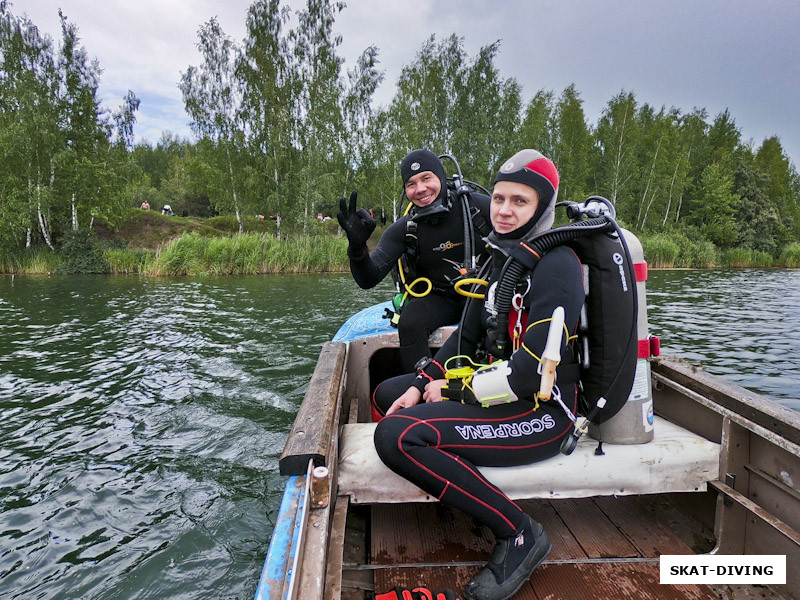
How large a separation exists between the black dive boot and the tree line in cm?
2213

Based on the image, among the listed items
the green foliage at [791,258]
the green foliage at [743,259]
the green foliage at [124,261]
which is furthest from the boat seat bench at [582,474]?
the green foliage at [791,258]

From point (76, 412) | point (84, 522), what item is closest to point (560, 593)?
point (84, 522)

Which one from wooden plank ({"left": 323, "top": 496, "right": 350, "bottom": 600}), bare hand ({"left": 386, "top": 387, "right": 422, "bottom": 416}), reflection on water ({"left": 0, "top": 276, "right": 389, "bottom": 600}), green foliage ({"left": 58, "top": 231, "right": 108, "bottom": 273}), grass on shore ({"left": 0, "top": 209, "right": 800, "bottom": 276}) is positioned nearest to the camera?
wooden plank ({"left": 323, "top": 496, "right": 350, "bottom": 600})

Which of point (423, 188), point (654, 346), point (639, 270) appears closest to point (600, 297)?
point (639, 270)

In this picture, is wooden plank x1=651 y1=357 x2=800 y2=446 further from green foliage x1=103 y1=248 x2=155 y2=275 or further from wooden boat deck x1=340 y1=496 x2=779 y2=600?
green foliage x1=103 y1=248 x2=155 y2=275

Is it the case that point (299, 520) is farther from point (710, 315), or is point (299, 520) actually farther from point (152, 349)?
point (710, 315)

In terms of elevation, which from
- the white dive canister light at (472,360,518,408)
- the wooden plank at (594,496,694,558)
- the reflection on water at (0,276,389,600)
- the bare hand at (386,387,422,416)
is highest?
the white dive canister light at (472,360,518,408)

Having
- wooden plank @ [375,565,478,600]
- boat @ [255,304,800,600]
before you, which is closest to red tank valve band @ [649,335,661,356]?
boat @ [255,304,800,600]

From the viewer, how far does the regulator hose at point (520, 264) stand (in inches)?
81.1

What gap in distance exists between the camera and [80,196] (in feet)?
67.7

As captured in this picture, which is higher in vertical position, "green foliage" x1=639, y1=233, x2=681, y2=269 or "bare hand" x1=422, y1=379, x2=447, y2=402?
"green foliage" x1=639, y1=233, x2=681, y2=269

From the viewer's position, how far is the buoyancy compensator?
6.82 feet

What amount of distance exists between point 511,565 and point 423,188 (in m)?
2.51

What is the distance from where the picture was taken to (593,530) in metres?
2.50
